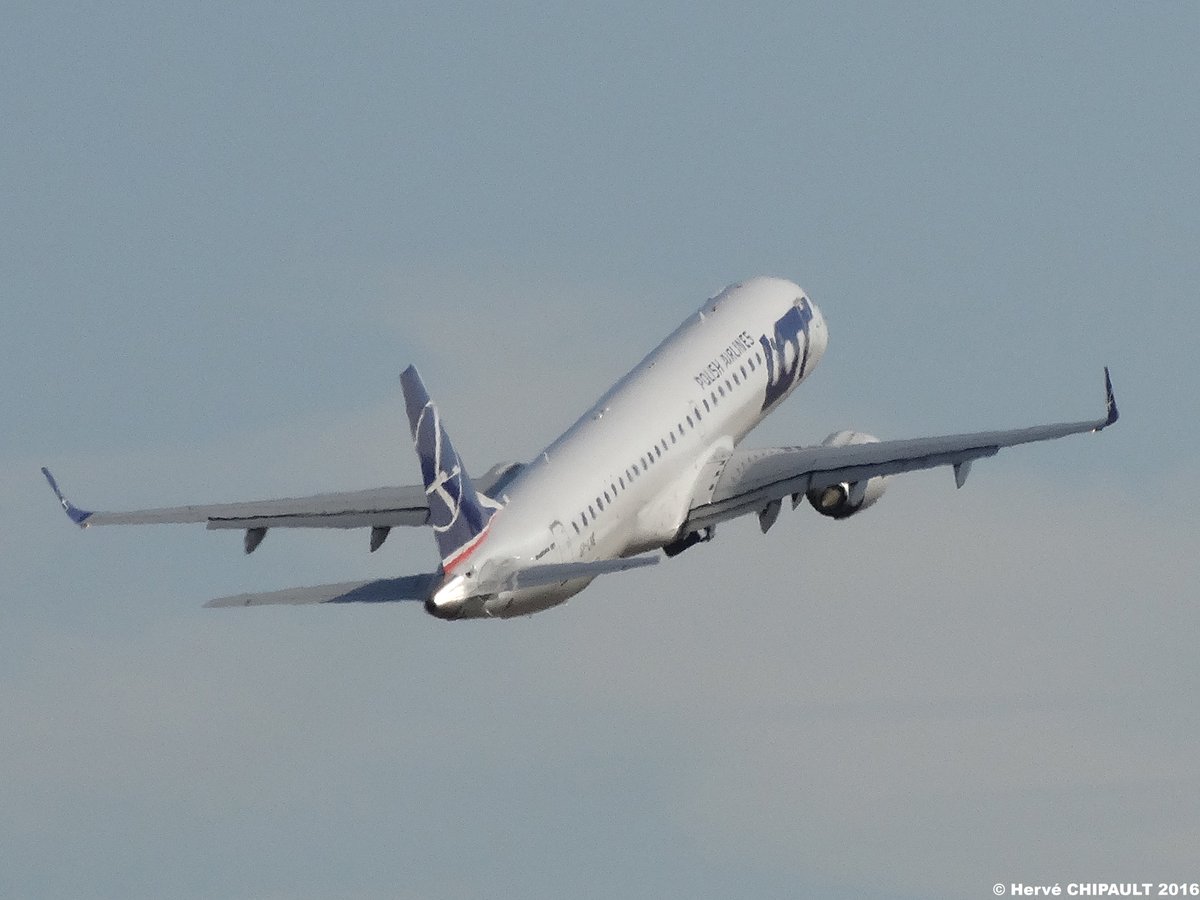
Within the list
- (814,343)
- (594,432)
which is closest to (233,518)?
(594,432)

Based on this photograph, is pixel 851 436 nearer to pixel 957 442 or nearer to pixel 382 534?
pixel 957 442

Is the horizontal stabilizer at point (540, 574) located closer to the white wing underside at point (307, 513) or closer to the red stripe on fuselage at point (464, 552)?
the red stripe on fuselage at point (464, 552)

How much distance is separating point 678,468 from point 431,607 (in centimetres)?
1355

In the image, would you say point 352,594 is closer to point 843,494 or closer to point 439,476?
point 439,476

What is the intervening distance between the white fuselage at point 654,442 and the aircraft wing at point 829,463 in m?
0.75

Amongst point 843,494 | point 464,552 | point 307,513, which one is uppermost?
point 307,513

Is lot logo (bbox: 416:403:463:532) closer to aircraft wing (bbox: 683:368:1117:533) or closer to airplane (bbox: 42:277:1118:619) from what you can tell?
airplane (bbox: 42:277:1118:619)

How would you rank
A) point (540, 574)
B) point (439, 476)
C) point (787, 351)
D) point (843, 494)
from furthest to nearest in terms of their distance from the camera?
point (787, 351) < point (843, 494) < point (439, 476) < point (540, 574)

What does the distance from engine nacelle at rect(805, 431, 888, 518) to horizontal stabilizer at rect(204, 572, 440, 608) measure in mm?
16280

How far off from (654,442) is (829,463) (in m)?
4.71

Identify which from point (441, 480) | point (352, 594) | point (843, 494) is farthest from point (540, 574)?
point (843, 494)

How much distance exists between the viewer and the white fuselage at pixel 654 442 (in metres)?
76.8

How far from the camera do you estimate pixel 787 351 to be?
9456 cm

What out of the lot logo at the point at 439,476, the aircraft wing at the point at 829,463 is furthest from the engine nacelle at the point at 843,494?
the lot logo at the point at 439,476
